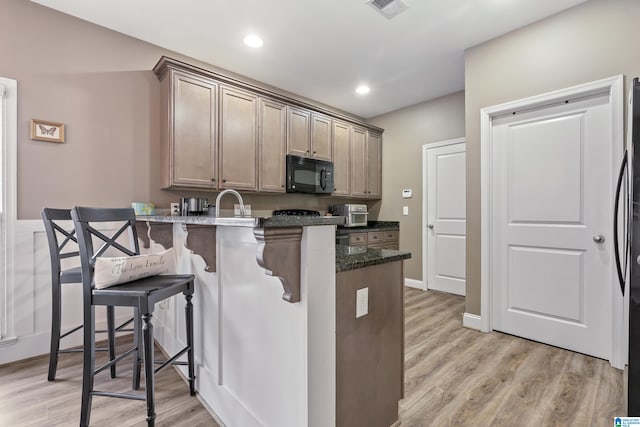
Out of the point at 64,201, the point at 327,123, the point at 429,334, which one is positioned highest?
the point at 327,123

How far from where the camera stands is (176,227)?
80.9 inches

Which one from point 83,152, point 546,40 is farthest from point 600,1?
point 83,152

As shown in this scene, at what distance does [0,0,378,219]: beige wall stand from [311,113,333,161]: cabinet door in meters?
1.79

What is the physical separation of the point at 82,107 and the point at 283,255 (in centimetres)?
261

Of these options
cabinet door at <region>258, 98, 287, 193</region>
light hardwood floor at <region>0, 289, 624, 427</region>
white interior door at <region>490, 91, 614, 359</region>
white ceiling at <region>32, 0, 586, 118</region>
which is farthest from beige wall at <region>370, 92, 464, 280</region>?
light hardwood floor at <region>0, 289, 624, 427</region>

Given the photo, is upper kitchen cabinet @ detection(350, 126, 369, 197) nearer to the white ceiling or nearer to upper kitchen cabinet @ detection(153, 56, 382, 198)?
upper kitchen cabinet @ detection(153, 56, 382, 198)

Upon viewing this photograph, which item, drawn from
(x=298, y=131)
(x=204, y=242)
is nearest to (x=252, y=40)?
(x=298, y=131)

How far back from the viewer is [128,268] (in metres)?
1.47

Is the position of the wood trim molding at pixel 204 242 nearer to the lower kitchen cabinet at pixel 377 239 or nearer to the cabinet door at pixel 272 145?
the cabinet door at pixel 272 145

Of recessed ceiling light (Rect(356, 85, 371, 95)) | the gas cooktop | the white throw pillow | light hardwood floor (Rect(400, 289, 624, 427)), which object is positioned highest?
recessed ceiling light (Rect(356, 85, 371, 95))

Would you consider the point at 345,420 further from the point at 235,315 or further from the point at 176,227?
the point at 176,227

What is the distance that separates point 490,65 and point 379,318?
264cm

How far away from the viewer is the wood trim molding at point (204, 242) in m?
1.54

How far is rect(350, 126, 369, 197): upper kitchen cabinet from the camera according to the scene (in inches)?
179
